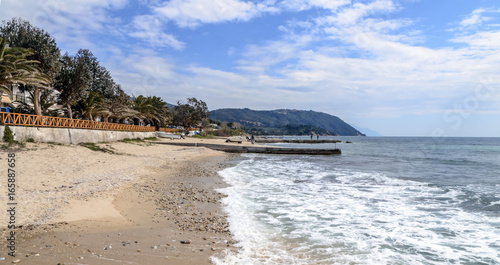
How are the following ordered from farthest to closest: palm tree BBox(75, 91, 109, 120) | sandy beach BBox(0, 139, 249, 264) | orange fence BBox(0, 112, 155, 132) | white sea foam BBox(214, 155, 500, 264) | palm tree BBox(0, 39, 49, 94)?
palm tree BBox(75, 91, 109, 120) → orange fence BBox(0, 112, 155, 132) → palm tree BBox(0, 39, 49, 94) → white sea foam BBox(214, 155, 500, 264) → sandy beach BBox(0, 139, 249, 264)

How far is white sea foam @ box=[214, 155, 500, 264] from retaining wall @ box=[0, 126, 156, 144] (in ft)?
55.8

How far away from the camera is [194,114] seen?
338 feet

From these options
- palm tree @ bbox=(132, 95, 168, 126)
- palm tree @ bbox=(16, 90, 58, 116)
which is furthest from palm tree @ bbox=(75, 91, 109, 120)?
palm tree @ bbox=(132, 95, 168, 126)

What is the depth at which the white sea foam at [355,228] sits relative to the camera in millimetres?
7418

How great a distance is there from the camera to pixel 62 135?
1028 inches

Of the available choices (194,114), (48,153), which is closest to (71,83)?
(48,153)

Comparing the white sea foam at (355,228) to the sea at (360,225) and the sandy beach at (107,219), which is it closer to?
the sea at (360,225)

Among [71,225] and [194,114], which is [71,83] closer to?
[71,225]

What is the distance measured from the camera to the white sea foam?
292 inches

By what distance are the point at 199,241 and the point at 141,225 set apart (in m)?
2.25

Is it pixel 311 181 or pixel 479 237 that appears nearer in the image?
pixel 479 237

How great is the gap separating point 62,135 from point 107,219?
21627mm

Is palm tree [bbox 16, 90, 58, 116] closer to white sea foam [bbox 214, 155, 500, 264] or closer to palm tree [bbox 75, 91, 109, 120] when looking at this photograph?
palm tree [bbox 75, 91, 109, 120]

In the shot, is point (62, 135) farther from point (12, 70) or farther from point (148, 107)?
point (148, 107)
